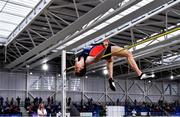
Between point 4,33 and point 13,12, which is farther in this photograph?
point 4,33

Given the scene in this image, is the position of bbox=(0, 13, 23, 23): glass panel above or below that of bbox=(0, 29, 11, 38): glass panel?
above

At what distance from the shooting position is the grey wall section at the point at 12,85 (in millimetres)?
31984

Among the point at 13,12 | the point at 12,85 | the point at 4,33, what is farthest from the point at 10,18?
the point at 12,85

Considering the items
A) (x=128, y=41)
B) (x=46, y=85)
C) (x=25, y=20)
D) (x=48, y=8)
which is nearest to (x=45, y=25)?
(x=25, y=20)

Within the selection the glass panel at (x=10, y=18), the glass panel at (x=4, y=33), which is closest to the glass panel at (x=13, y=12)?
the glass panel at (x=10, y=18)

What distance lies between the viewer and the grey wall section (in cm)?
3198

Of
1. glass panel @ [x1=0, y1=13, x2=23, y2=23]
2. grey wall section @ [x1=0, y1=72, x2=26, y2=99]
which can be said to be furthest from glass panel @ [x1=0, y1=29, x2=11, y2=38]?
grey wall section @ [x1=0, y1=72, x2=26, y2=99]

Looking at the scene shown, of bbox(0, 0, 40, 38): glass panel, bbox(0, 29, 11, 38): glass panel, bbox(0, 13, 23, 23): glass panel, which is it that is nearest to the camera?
bbox(0, 0, 40, 38): glass panel

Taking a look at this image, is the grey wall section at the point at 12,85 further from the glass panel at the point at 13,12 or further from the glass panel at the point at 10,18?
the glass panel at the point at 10,18

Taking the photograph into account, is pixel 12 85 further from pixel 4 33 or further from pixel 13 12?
pixel 13 12

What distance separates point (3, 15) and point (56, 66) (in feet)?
54.0

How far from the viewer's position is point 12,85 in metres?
32.6

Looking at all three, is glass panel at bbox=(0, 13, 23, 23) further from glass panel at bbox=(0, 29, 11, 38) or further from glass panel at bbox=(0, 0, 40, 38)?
glass panel at bbox=(0, 29, 11, 38)

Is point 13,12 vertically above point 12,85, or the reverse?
point 13,12
